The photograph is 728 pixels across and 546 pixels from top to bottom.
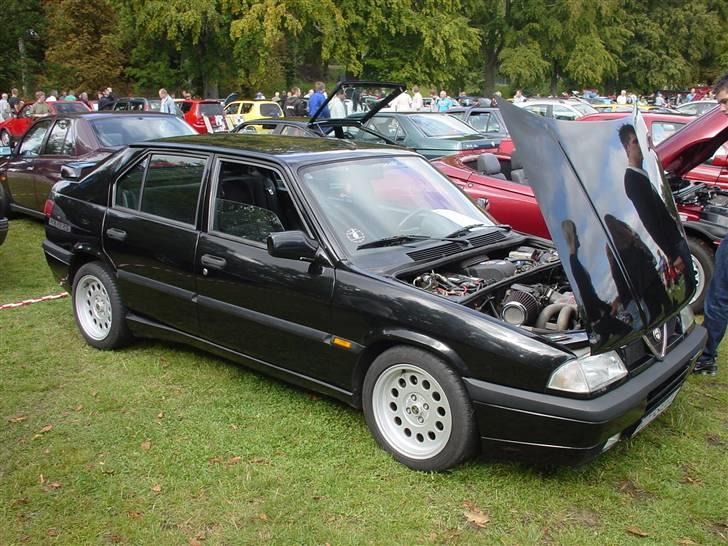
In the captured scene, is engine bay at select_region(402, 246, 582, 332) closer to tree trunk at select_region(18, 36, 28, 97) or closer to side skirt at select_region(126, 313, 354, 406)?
side skirt at select_region(126, 313, 354, 406)

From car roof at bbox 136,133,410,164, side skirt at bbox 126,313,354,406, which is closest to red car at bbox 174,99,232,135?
car roof at bbox 136,133,410,164

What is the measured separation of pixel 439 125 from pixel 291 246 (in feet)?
29.0

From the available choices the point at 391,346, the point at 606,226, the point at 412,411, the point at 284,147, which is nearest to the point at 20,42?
the point at 284,147

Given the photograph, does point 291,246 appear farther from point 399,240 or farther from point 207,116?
point 207,116

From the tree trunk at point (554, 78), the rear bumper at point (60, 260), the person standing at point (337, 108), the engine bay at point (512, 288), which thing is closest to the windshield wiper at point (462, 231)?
the engine bay at point (512, 288)

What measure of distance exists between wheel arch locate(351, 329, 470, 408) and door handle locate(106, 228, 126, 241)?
2.15 metres

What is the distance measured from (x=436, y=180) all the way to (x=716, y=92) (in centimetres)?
193

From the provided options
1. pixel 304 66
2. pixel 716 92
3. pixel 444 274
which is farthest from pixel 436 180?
pixel 304 66

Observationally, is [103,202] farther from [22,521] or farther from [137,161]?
[22,521]

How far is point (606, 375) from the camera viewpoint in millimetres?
3150

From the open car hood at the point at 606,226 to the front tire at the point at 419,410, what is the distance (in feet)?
2.32

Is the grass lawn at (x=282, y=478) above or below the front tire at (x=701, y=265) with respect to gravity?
below

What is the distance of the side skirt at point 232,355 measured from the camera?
3844 millimetres

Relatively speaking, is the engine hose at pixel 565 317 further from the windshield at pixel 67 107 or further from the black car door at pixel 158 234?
the windshield at pixel 67 107
